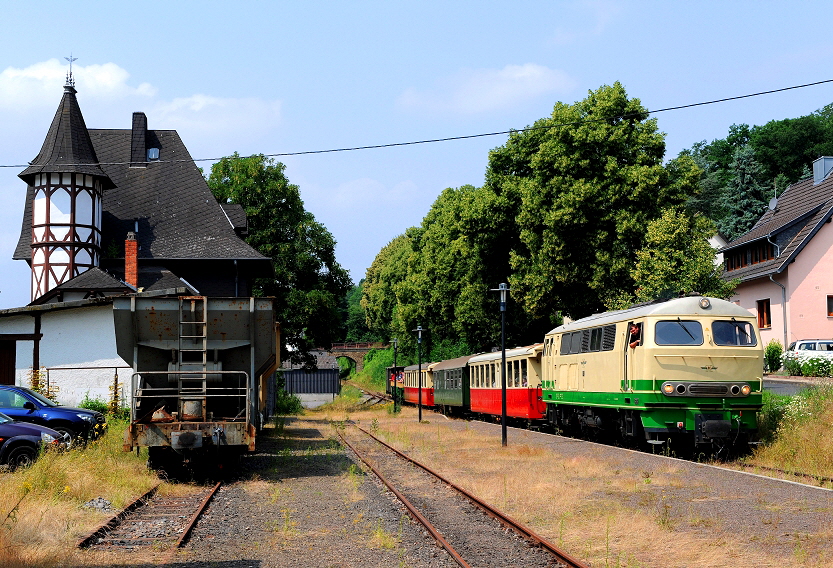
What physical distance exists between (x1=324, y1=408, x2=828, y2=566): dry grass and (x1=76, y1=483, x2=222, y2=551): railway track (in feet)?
13.8

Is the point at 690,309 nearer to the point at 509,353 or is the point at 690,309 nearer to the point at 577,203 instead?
the point at 509,353

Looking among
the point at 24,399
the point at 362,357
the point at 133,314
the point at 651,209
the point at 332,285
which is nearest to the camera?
the point at 133,314

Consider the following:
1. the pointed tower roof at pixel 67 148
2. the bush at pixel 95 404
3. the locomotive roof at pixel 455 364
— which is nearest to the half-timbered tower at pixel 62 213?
the pointed tower roof at pixel 67 148

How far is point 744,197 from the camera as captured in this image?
215 feet

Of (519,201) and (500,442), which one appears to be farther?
(519,201)

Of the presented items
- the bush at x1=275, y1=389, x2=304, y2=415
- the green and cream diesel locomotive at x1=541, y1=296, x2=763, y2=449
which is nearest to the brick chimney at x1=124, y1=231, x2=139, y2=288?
the bush at x1=275, y1=389, x2=304, y2=415

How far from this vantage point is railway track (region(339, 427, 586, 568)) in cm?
920

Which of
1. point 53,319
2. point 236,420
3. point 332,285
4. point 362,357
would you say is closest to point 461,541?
point 236,420

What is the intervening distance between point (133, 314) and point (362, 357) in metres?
87.3

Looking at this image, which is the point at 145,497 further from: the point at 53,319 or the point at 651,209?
the point at 651,209

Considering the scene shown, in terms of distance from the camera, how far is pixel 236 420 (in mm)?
16406

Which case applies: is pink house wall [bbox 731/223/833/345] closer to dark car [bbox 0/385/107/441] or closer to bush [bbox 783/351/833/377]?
bush [bbox 783/351/833/377]

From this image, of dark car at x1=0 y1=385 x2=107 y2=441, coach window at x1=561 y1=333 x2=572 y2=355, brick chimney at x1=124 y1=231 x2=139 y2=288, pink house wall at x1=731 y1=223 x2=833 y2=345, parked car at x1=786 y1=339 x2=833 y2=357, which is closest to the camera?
dark car at x1=0 y1=385 x2=107 y2=441

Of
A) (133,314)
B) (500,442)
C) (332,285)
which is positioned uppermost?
(332,285)
